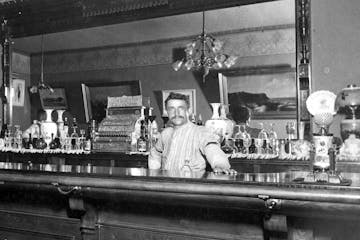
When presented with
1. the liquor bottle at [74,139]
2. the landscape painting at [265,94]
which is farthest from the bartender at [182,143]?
the liquor bottle at [74,139]

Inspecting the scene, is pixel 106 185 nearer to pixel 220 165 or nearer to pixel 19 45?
pixel 220 165

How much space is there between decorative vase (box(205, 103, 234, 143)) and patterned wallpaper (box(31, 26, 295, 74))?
2.45 ft

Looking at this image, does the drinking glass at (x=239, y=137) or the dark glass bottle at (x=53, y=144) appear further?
the dark glass bottle at (x=53, y=144)

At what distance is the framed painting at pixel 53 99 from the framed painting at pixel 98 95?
0.31 meters

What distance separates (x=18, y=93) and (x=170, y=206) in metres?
4.97

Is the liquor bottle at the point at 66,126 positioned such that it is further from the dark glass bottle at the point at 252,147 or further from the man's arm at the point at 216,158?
the man's arm at the point at 216,158

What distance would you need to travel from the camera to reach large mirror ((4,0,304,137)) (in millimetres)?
4613

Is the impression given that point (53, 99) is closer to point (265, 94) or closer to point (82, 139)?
point (82, 139)

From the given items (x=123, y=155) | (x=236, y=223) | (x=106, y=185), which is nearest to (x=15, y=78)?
(x=123, y=155)

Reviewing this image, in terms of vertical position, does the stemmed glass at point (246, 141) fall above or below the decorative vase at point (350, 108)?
below

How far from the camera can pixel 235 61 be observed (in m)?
4.88

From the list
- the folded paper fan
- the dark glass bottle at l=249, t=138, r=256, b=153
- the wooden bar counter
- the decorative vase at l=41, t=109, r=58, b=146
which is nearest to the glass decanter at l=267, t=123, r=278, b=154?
the dark glass bottle at l=249, t=138, r=256, b=153

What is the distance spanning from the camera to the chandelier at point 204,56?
493 cm

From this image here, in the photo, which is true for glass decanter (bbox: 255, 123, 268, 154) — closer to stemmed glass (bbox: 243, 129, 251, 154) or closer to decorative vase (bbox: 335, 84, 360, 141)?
stemmed glass (bbox: 243, 129, 251, 154)
